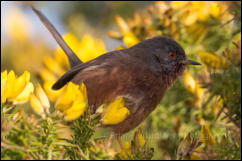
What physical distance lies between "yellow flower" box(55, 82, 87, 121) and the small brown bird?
4.07 ft

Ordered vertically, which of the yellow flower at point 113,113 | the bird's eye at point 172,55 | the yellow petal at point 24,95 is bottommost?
the yellow flower at point 113,113

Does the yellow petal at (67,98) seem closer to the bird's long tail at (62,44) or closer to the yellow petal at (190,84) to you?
the yellow petal at (190,84)

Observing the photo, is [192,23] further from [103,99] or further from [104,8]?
[104,8]

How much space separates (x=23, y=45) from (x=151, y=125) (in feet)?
10.5

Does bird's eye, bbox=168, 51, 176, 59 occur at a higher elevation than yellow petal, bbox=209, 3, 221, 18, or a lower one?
lower

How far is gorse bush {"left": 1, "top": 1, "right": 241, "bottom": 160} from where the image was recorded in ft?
5.08

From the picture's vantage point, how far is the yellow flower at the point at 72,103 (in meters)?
1.62

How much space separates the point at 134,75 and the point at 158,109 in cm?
74

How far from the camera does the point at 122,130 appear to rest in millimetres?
3303

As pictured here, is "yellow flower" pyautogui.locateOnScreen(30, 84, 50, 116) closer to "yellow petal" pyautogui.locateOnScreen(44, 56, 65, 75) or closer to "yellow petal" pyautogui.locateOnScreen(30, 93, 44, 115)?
"yellow petal" pyautogui.locateOnScreen(30, 93, 44, 115)

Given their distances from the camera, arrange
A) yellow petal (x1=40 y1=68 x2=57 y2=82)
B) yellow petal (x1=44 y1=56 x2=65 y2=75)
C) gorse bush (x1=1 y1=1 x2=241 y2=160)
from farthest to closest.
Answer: yellow petal (x1=44 y1=56 x2=65 y2=75)
yellow petal (x1=40 y1=68 x2=57 y2=82)
gorse bush (x1=1 y1=1 x2=241 y2=160)

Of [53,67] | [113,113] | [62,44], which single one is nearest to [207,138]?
[113,113]

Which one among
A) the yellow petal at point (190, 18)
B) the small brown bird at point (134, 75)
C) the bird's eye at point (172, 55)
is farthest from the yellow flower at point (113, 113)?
the yellow petal at point (190, 18)

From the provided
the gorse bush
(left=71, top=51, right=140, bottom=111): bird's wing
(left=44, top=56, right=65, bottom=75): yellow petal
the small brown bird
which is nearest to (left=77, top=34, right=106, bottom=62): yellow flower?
the gorse bush
